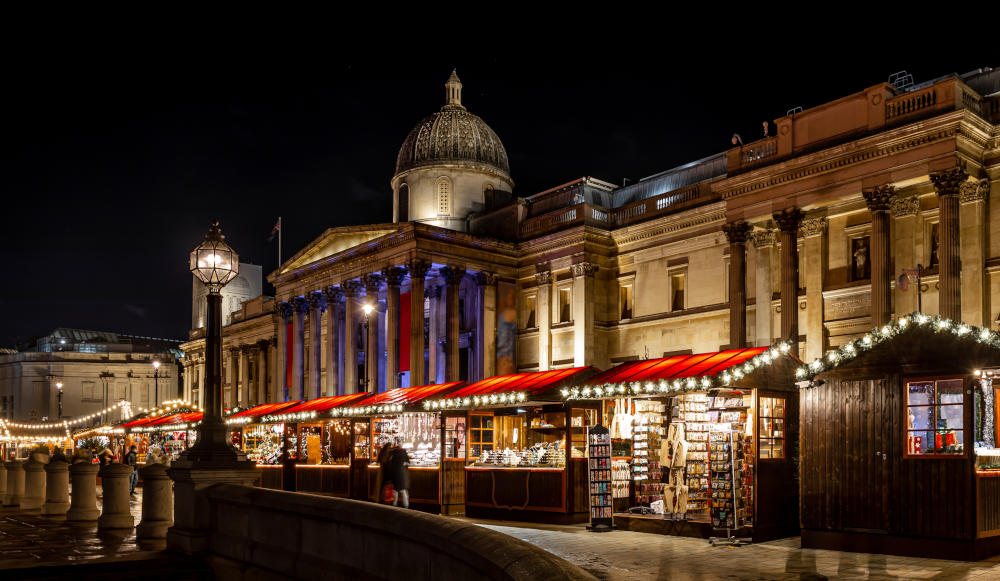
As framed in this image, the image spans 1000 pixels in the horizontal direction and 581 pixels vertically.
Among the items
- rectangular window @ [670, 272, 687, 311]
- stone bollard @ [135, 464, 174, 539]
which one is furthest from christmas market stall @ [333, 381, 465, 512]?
rectangular window @ [670, 272, 687, 311]

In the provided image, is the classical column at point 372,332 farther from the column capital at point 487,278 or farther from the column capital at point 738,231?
the column capital at point 738,231

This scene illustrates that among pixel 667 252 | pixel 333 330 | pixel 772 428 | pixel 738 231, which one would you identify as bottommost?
pixel 772 428

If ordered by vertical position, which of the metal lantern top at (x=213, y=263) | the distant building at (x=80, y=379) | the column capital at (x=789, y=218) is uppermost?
the column capital at (x=789, y=218)

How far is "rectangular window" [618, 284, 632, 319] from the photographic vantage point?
3866 cm

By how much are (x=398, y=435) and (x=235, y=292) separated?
184 ft

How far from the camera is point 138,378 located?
331 ft

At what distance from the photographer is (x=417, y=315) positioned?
3903cm

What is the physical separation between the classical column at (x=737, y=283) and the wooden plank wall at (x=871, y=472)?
14.7 metres

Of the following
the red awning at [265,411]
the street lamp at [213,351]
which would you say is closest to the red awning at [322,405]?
the red awning at [265,411]

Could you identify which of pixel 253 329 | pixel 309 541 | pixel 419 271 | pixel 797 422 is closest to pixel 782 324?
pixel 797 422

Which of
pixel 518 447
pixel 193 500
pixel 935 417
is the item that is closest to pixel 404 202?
pixel 518 447

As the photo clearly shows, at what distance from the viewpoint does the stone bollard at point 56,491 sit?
65.0 ft

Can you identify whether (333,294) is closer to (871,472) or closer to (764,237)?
(764,237)

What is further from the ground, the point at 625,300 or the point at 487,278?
the point at 487,278
